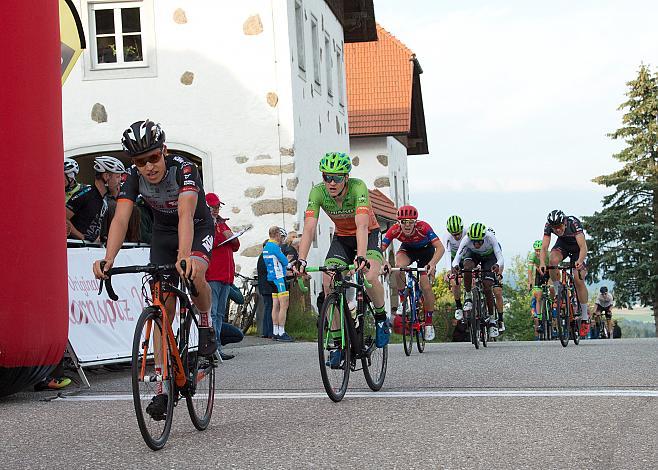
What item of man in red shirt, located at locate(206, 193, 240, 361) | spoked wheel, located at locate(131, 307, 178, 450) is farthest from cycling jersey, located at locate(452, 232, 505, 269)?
spoked wheel, located at locate(131, 307, 178, 450)

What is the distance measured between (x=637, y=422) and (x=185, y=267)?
288 centimetres

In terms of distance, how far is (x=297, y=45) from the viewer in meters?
25.8

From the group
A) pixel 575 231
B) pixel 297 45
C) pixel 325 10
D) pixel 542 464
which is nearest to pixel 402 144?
pixel 325 10

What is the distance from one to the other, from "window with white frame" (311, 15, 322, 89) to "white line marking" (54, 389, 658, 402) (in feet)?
60.8

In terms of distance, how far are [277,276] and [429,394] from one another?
9.85m

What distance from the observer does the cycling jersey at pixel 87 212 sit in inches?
485

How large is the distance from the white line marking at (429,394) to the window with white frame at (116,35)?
14446 mm

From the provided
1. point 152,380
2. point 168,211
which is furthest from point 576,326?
point 152,380

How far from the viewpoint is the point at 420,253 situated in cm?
1595

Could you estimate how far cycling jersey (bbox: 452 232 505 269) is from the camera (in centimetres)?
1733

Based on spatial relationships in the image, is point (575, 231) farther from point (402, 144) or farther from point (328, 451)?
point (402, 144)

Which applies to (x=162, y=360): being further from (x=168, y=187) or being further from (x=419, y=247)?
(x=419, y=247)

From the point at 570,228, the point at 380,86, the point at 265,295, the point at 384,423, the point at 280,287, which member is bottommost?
the point at 384,423

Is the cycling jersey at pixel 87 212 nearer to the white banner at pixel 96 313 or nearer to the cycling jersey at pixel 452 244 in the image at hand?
the white banner at pixel 96 313
